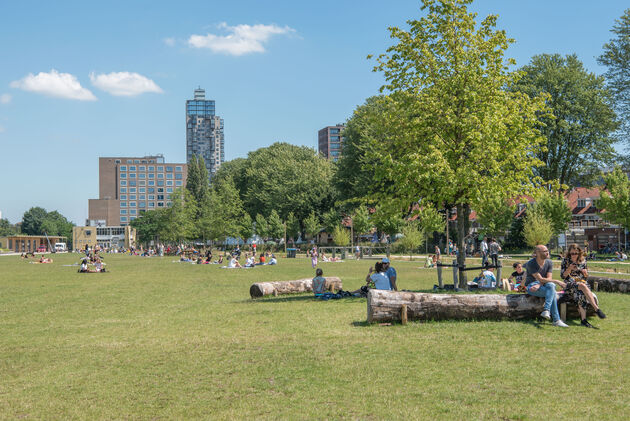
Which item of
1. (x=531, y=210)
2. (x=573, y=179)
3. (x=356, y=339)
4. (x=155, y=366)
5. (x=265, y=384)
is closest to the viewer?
(x=265, y=384)

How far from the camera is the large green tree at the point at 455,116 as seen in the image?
1847 centimetres

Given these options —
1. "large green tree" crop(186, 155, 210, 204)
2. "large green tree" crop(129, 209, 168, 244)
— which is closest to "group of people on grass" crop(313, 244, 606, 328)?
"large green tree" crop(186, 155, 210, 204)

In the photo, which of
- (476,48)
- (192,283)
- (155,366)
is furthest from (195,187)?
(155,366)

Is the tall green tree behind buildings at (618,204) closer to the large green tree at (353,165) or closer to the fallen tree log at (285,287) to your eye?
the large green tree at (353,165)

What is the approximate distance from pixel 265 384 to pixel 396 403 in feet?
6.41

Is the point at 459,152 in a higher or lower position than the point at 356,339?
higher

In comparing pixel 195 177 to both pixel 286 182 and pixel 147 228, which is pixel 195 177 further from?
pixel 286 182

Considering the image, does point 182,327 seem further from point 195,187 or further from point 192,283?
point 195,187

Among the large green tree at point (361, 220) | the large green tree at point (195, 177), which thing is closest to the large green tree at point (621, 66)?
the large green tree at point (361, 220)

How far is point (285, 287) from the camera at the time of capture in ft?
64.4

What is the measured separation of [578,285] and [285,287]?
405 inches

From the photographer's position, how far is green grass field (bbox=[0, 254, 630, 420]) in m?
6.78

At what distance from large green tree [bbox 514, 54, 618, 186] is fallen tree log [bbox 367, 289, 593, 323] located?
47416 millimetres

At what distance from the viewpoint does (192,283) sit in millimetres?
25828
